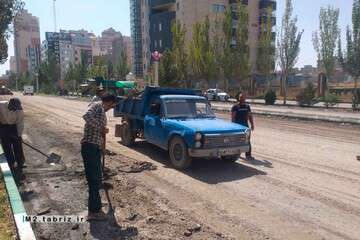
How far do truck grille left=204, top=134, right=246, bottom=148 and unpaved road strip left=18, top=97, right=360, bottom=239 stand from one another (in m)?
0.63

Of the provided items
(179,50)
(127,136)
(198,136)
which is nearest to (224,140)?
(198,136)

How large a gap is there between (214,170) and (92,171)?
4.12m

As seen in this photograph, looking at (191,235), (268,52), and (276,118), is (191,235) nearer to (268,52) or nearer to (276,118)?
(276,118)

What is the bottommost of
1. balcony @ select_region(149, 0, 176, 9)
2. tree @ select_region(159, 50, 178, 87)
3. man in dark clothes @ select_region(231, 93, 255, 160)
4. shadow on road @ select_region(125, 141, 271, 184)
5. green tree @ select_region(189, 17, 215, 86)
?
shadow on road @ select_region(125, 141, 271, 184)

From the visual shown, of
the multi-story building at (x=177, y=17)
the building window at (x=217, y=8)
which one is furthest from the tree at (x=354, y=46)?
the building window at (x=217, y=8)

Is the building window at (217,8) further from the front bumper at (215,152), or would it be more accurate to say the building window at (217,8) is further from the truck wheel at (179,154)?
the front bumper at (215,152)

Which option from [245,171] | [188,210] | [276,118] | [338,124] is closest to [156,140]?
[245,171]

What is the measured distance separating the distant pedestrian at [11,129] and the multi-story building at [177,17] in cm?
6856

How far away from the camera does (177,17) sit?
8131 cm

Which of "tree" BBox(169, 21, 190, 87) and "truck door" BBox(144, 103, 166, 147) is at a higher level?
"tree" BBox(169, 21, 190, 87)

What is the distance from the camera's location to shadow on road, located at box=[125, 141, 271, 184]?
9.17 m

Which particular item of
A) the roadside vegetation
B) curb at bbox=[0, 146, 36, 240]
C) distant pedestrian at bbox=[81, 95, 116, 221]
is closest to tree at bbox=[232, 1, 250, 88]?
curb at bbox=[0, 146, 36, 240]

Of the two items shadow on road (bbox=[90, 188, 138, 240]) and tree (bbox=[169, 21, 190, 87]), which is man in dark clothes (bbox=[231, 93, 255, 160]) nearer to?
shadow on road (bbox=[90, 188, 138, 240])

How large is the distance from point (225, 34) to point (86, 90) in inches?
961
